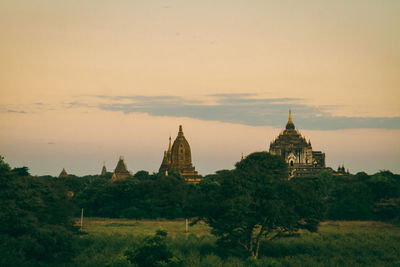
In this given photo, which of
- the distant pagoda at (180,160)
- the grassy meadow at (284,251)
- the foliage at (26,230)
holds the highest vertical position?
the distant pagoda at (180,160)

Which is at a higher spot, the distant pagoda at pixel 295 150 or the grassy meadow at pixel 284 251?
the distant pagoda at pixel 295 150

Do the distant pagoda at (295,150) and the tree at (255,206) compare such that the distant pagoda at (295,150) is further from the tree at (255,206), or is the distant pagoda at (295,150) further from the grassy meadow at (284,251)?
the tree at (255,206)

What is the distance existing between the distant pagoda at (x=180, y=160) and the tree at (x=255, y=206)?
100 metres

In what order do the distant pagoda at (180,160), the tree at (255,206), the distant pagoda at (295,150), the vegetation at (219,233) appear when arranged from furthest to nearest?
1. the distant pagoda at (295,150)
2. the distant pagoda at (180,160)
3. the tree at (255,206)
4. the vegetation at (219,233)

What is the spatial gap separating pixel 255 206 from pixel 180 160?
4233 inches

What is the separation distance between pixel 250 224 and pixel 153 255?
29.4ft

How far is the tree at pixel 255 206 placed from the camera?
3403cm

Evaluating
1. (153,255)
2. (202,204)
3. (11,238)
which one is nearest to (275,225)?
(202,204)

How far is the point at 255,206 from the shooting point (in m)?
34.9

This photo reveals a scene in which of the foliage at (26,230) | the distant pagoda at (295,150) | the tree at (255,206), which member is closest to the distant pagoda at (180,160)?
the distant pagoda at (295,150)

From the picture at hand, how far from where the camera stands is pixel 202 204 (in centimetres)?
3622

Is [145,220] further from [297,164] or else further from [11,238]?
[297,164]

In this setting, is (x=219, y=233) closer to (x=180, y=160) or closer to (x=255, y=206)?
(x=255, y=206)

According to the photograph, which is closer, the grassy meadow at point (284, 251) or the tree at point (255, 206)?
the grassy meadow at point (284, 251)
